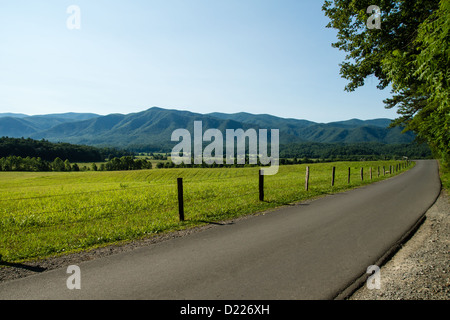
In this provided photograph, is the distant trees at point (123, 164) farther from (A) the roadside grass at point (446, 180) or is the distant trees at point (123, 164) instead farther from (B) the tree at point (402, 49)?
(B) the tree at point (402, 49)

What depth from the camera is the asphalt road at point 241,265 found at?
457 cm

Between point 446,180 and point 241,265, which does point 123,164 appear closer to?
point 446,180

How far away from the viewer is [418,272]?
526 centimetres

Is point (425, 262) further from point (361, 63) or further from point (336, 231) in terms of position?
point (361, 63)

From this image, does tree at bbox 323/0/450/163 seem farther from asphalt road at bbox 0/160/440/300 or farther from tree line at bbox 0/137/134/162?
tree line at bbox 0/137/134/162

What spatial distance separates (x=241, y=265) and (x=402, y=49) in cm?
1550

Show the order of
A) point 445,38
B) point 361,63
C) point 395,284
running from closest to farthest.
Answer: point 395,284 < point 445,38 < point 361,63

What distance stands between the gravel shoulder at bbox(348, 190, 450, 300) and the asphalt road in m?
0.37

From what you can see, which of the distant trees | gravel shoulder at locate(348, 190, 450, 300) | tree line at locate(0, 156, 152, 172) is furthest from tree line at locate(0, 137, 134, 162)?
gravel shoulder at locate(348, 190, 450, 300)

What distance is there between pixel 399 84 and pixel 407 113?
27318mm

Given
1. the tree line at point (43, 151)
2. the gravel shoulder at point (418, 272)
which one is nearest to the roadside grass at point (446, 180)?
the gravel shoulder at point (418, 272)
